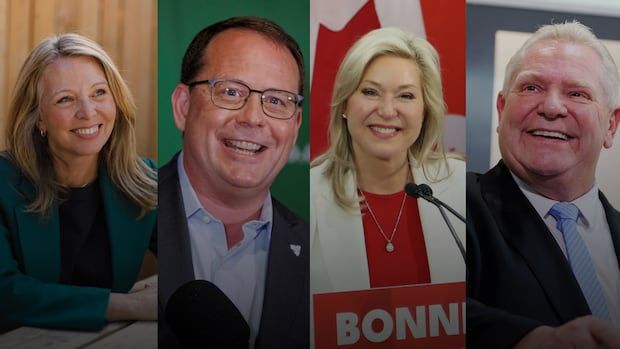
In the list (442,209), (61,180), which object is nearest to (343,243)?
(442,209)

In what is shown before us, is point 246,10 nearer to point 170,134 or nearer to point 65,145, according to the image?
point 170,134

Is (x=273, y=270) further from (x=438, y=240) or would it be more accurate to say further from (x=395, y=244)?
(x=438, y=240)

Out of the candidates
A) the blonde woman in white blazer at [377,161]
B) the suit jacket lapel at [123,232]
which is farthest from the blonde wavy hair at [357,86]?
the suit jacket lapel at [123,232]

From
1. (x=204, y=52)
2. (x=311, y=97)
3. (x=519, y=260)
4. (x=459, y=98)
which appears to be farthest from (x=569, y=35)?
(x=204, y=52)

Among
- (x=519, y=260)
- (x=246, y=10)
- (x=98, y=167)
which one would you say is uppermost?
(x=246, y=10)

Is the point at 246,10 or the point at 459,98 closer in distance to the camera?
the point at 246,10

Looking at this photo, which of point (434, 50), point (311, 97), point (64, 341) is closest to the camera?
point (64, 341)

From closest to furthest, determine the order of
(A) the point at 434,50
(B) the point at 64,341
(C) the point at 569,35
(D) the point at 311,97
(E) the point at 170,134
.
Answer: (B) the point at 64,341, (E) the point at 170,134, (D) the point at 311,97, (A) the point at 434,50, (C) the point at 569,35

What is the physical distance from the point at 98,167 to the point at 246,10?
1.00 m

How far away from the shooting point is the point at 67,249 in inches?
106

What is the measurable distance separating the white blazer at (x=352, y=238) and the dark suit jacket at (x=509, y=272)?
0.14 m

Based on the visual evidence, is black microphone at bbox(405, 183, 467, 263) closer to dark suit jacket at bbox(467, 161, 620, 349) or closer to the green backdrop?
dark suit jacket at bbox(467, 161, 620, 349)

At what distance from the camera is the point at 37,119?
8.68 feet

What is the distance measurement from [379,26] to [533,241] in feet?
4.81
